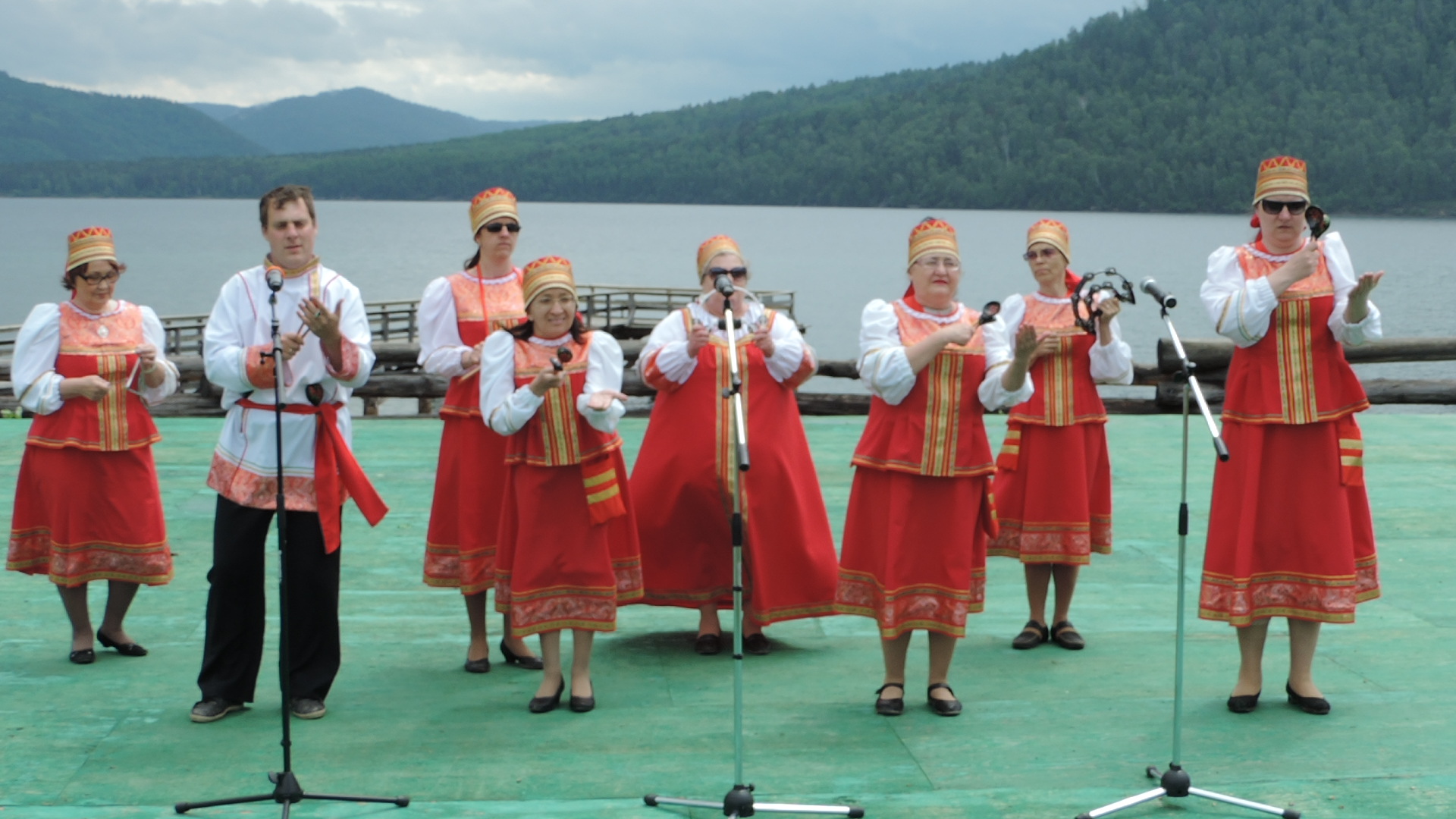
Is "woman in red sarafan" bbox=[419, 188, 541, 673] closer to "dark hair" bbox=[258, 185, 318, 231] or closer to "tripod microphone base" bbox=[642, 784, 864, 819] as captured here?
"dark hair" bbox=[258, 185, 318, 231]

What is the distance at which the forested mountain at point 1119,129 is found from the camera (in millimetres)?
80500

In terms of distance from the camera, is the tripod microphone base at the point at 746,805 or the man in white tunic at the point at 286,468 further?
the man in white tunic at the point at 286,468

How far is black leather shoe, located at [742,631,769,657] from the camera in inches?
206

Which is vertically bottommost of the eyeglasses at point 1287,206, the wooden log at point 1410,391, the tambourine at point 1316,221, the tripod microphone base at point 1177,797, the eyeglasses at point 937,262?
the tripod microphone base at point 1177,797

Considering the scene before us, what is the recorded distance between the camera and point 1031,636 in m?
5.29

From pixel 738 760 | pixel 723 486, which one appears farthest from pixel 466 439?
pixel 738 760

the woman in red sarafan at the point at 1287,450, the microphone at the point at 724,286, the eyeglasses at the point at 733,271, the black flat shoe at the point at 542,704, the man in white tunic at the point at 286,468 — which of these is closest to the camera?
the microphone at the point at 724,286

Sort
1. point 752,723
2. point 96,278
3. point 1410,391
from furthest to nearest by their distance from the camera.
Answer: point 1410,391 < point 96,278 < point 752,723

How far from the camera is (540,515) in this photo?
4.55m

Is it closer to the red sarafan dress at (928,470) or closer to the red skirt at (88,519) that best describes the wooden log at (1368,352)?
the red sarafan dress at (928,470)

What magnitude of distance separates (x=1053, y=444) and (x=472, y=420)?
2125mm

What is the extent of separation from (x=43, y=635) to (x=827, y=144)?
350 ft

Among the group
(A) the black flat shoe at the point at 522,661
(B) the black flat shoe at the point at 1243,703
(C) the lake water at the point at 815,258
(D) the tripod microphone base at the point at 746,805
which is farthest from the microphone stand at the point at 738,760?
(C) the lake water at the point at 815,258

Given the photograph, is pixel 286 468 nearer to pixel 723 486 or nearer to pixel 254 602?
pixel 254 602
